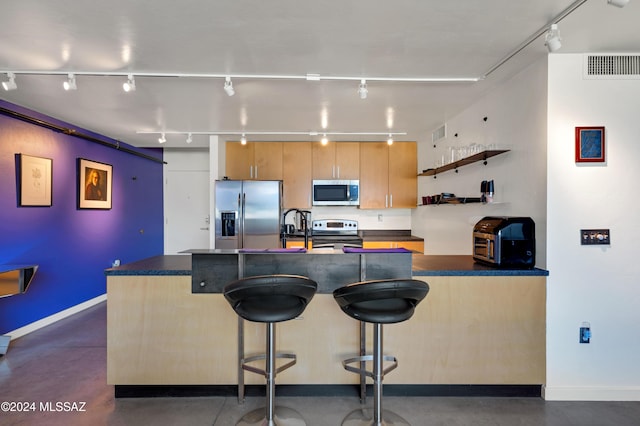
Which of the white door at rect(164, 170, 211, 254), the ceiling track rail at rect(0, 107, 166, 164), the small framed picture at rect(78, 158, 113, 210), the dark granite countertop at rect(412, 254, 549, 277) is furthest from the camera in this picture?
the white door at rect(164, 170, 211, 254)

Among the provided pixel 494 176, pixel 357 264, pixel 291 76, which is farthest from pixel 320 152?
pixel 357 264

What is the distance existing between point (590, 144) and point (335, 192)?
2.86m

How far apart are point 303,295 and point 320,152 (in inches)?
125

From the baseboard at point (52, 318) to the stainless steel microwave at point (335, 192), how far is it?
129 inches

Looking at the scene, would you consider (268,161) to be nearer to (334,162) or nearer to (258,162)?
(258,162)

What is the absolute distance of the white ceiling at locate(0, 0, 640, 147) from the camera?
1.62 m

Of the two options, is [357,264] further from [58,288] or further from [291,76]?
[58,288]

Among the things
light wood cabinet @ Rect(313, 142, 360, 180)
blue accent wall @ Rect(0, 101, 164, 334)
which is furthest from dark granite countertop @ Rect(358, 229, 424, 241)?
blue accent wall @ Rect(0, 101, 164, 334)

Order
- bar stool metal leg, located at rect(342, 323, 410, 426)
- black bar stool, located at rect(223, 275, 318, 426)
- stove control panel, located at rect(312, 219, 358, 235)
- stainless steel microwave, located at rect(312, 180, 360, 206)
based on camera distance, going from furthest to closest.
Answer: stove control panel, located at rect(312, 219, 358, 235)
stainless steel microwave, located at rect(312, 180, 360, 206)
bar stool metal leg, located at rect(342, 323, 410, 426)
black bar stool, located at rect(223, 275, 318, 426)

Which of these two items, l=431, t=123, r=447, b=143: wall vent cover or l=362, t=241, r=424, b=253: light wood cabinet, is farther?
l=362, t=241, r=424, b=253: light wood cabinet

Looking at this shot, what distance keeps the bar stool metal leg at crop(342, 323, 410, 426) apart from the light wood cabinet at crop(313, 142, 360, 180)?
3.05m

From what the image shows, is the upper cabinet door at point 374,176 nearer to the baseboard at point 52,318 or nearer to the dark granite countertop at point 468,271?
the dark granite countertop at point 468,271

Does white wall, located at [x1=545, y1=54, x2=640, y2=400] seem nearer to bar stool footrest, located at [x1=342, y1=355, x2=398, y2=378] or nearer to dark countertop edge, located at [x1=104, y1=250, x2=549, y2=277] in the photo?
dark countertop edge, located at [x1=104, y1=250, x2=549, y2=277]

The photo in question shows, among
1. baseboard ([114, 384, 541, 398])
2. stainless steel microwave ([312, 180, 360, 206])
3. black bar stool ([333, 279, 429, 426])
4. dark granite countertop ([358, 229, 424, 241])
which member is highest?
stainless steel microwave ([312, 180, 360, 206])
